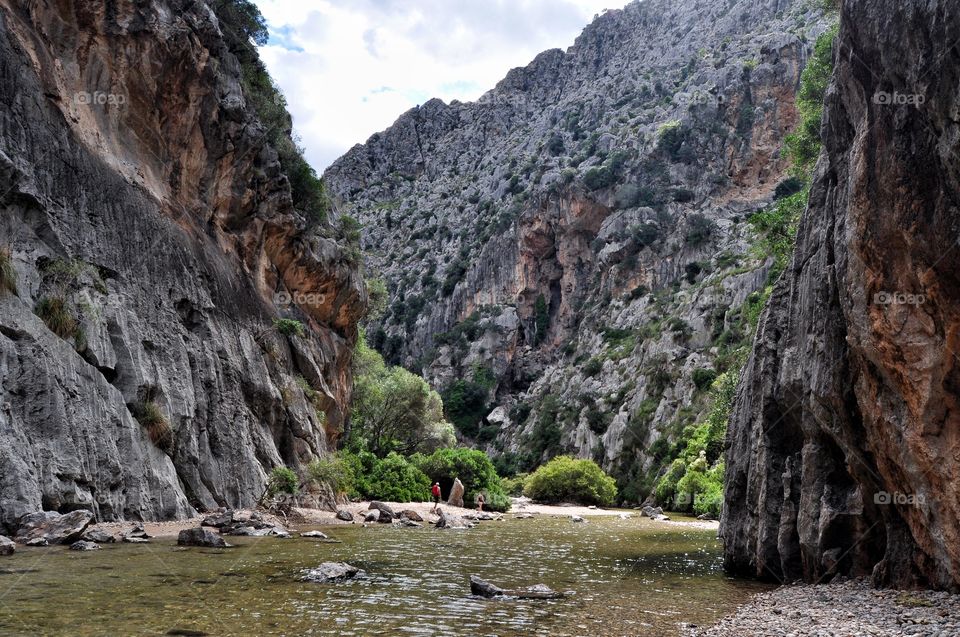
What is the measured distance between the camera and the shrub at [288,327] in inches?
1484

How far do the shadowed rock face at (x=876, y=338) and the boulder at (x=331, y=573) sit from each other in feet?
31.4

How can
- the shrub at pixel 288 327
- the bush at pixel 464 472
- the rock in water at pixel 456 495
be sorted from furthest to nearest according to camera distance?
the bush at pixel 464 472, the rock in water at pixel 456 495, the shrub at pixel 288 327

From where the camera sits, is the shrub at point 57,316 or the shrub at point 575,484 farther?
the shrub at point 575,484

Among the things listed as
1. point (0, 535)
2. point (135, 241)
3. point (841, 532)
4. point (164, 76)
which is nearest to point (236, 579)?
point (0, 535)

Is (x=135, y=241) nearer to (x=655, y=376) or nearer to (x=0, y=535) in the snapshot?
(x=0, y=535)

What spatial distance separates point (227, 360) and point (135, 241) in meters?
6.53

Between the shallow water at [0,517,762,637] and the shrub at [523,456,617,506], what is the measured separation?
1567 inches

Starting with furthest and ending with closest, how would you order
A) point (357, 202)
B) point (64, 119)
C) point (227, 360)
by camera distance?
point (357, 202)
point (227, 360)
point (64, 119)

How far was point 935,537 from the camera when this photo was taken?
434 inches

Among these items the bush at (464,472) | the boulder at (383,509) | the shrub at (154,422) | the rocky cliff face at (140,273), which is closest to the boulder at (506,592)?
the rocky cliff face at (140,273)

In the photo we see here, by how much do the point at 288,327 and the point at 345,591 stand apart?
26452mm

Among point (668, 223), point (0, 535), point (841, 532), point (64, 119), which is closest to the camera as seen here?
point (841, 532)

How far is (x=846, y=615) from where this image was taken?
10875mm

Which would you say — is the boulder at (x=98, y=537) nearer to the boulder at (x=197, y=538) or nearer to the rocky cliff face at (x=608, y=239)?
the boulder at (x=197, y=538)
